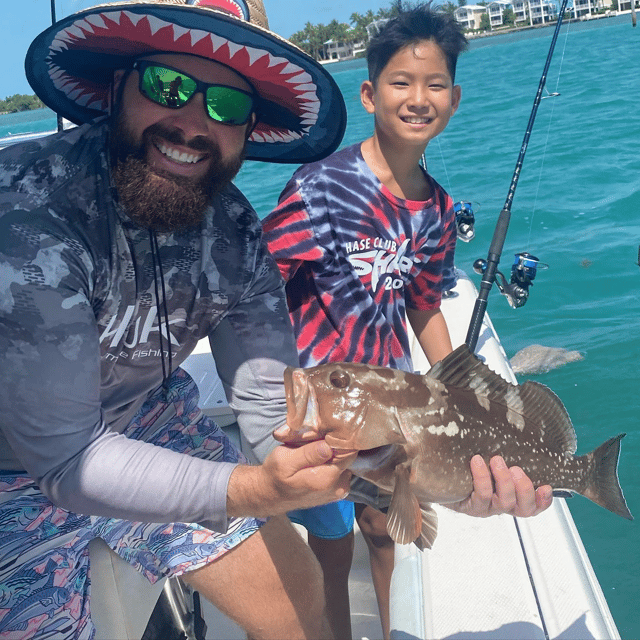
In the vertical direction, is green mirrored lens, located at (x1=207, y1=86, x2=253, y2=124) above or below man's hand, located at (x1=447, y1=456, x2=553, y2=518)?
above

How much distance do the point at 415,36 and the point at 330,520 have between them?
6.44ft

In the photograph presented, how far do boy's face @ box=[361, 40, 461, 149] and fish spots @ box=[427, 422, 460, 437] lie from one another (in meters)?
1.27

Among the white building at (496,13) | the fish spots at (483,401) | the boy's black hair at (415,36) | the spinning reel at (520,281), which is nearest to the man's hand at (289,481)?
the fish spots at (483,401)

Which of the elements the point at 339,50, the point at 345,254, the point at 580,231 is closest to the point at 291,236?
the point at 345,254

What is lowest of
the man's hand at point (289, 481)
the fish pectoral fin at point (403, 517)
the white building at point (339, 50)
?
the white building at point (339, 50)

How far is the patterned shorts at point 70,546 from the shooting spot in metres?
2.14

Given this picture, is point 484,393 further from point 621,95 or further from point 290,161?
point 621,95

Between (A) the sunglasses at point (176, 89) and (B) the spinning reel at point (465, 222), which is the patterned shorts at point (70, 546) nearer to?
(A) the sunglasses at point (176, 89)

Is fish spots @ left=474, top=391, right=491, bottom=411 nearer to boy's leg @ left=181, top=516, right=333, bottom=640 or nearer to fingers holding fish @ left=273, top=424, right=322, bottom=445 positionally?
fingers holding fish @ left=273, top=424, right=322, bottom=445

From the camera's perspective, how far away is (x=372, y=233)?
2.81 metres

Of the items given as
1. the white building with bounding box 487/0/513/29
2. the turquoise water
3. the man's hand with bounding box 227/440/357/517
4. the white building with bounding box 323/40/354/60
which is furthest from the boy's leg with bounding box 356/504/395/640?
the white building with bounding box 323/40/354/60

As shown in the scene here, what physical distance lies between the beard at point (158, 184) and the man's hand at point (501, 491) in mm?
1176

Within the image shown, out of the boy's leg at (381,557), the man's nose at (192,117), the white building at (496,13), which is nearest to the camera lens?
the man's nose at (192,117)

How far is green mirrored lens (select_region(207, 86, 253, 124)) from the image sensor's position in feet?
7.35
